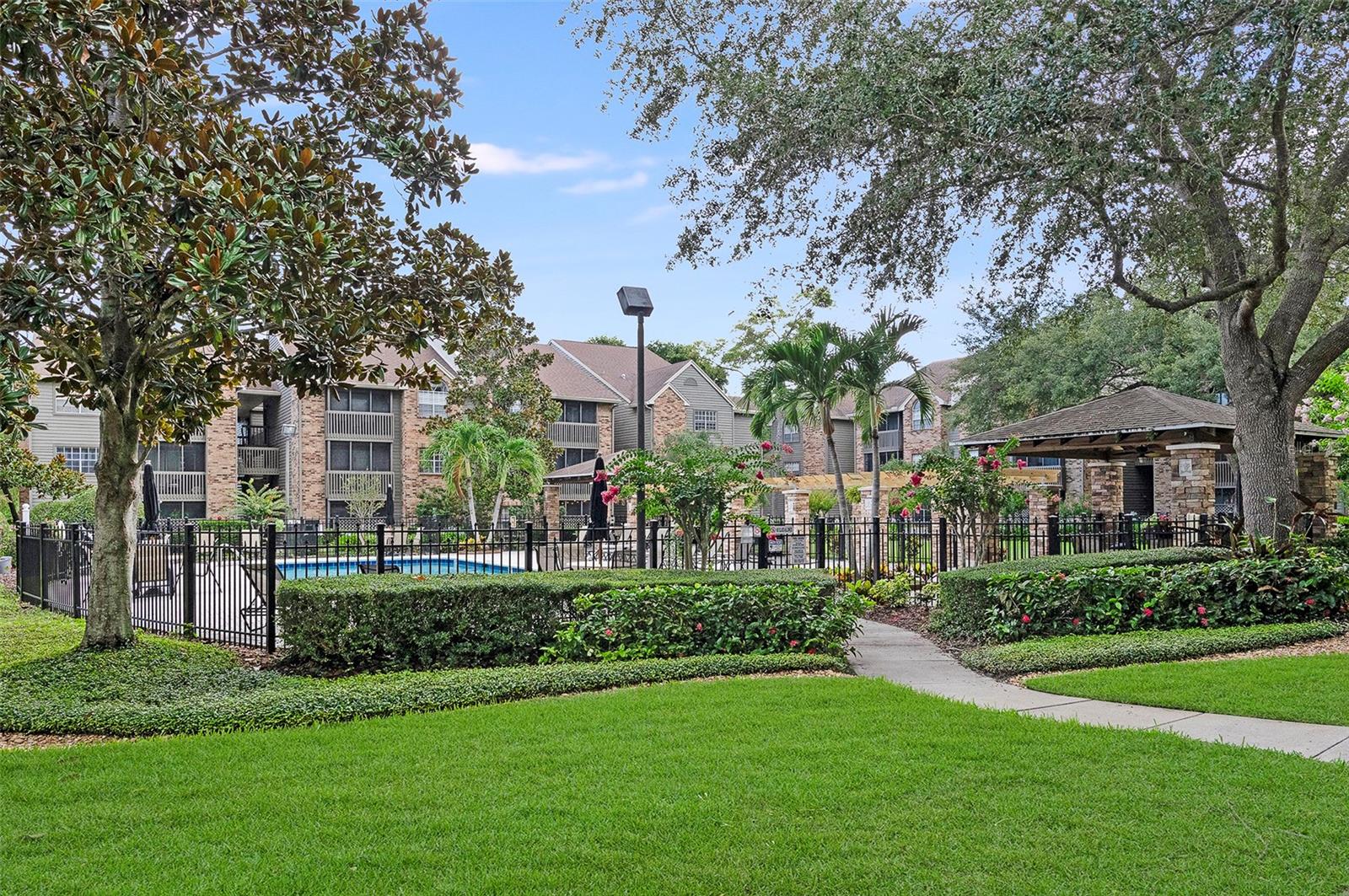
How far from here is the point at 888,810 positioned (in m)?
4.29

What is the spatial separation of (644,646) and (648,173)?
7447 millimetres

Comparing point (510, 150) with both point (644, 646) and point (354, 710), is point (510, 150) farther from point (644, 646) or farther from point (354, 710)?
point (354, 710)

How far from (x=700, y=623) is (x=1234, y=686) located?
4.22 m

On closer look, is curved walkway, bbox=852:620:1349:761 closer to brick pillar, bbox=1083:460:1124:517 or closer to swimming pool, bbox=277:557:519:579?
swimming pool, bbox=277:557:519:579

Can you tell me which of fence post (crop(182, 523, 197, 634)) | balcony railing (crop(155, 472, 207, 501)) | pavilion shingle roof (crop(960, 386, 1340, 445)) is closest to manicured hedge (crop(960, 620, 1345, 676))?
pavilion shingle roof (crop(960, 386, 1340, 445))

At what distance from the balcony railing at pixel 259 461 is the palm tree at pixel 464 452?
386 inches

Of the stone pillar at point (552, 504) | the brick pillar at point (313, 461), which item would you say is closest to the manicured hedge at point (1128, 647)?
the stone pillar at point (552, 504)

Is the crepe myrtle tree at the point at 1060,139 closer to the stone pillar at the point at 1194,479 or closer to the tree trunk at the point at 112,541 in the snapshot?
the stone pillar at the point at 1194,479

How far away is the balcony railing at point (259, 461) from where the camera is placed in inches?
1443

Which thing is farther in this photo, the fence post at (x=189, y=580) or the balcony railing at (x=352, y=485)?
the balcony railing at (x=352, y=485)

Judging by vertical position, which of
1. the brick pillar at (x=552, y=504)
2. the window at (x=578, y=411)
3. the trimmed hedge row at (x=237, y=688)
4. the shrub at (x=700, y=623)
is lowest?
the trimmed hedge row at (x=237, y=688)

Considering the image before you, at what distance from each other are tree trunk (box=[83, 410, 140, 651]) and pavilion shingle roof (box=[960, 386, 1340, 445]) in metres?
14.2

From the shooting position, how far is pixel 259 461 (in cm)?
3694

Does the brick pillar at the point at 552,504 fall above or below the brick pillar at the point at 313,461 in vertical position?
below
